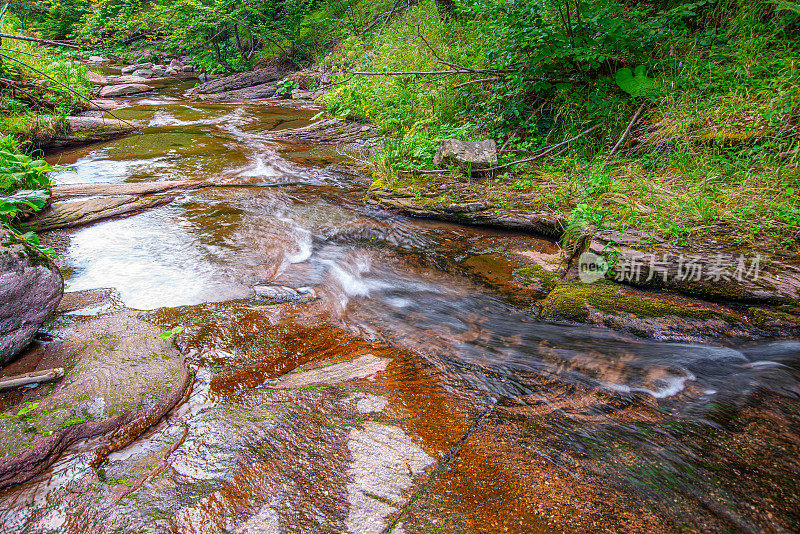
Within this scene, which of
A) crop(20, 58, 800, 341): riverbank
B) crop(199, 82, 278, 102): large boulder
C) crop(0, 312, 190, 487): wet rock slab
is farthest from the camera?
crop(199, 82, 278, 102): large boulder

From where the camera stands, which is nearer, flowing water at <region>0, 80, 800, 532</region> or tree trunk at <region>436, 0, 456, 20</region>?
flowing water at <region>0, 80, 800, 532</region>

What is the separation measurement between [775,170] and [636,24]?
8.23ft

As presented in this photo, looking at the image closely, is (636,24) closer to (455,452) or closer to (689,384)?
(689,384)

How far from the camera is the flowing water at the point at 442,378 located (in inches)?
72.1

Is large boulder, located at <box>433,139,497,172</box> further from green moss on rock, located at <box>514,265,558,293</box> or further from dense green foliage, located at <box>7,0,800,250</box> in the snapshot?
green moss on rock, located at <box>514,265,558,293</box>

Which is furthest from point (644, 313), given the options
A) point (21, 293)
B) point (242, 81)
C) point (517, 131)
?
point (242, 81)

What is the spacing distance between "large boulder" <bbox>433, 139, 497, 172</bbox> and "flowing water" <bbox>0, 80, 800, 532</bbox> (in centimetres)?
113

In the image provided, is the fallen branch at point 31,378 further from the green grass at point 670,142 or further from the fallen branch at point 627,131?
the fallen branch at point 627,131

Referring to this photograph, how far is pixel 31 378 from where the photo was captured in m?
2.34

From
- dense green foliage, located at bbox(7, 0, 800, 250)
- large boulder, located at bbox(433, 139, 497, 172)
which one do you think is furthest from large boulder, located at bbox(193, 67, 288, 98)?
large boulder, located at bbox(433, 139, 497, 172)

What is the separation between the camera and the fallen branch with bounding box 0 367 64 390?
7.60 feet

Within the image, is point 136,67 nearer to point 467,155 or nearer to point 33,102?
point 33,102

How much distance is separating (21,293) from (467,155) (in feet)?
16.2

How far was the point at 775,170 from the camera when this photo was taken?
13.0ft
